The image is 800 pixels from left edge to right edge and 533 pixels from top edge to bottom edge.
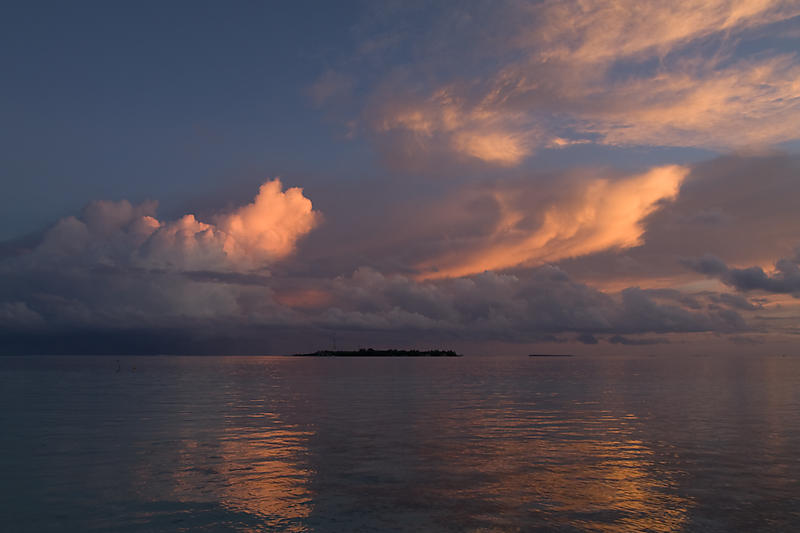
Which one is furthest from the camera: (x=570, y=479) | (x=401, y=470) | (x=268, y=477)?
(x=401, y=470)

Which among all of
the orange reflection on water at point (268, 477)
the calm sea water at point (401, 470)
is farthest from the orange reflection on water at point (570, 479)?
the orange reflection on water at point (268, 477)

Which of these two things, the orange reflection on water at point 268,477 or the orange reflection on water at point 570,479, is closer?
the orange reflection on water at point 570,479

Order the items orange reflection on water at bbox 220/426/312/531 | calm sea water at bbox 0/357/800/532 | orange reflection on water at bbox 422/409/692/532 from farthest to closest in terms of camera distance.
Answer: orange reflection on water at bbox 220/426/312/531 → calm sea water at bbox 0/357/800/532 → orange reflection on water at bbox 422/409/692/532

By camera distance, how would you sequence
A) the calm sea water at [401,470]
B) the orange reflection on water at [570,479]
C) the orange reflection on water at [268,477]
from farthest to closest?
the orange reflection on water at [268,477] < the calm sea water at [401,470] < the orange reflection on water at [570,479]

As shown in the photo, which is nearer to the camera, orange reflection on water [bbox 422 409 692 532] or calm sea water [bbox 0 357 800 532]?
orange reflection on water [bbox 422 409 692 532]

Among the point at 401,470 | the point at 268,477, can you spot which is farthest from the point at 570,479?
the point at 268,477

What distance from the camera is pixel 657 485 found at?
25906mm

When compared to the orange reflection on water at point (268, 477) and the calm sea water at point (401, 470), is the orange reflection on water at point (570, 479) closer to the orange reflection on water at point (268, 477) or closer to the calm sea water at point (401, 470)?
the calm sea water at point (401, 470)

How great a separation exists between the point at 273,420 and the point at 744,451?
3724 centimetres

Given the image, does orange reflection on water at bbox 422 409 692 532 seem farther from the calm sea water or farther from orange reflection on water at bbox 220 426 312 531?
orange reflection on water at bbox 220 426 312 531

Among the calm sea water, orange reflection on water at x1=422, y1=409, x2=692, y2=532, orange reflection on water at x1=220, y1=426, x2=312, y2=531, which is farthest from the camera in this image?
orange reflection on water at x1=220, y1=426, x2=312, y2=531

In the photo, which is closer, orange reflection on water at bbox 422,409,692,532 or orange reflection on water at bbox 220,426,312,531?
orange reflection on water at bbox 422,409,692,532

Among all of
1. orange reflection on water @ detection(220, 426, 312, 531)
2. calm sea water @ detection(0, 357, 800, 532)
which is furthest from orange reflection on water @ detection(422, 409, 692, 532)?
orange reflection on water @ detection(220, 426, 312, 531)

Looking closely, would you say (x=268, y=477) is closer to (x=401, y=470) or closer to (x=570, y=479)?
(x=401, y=470)
